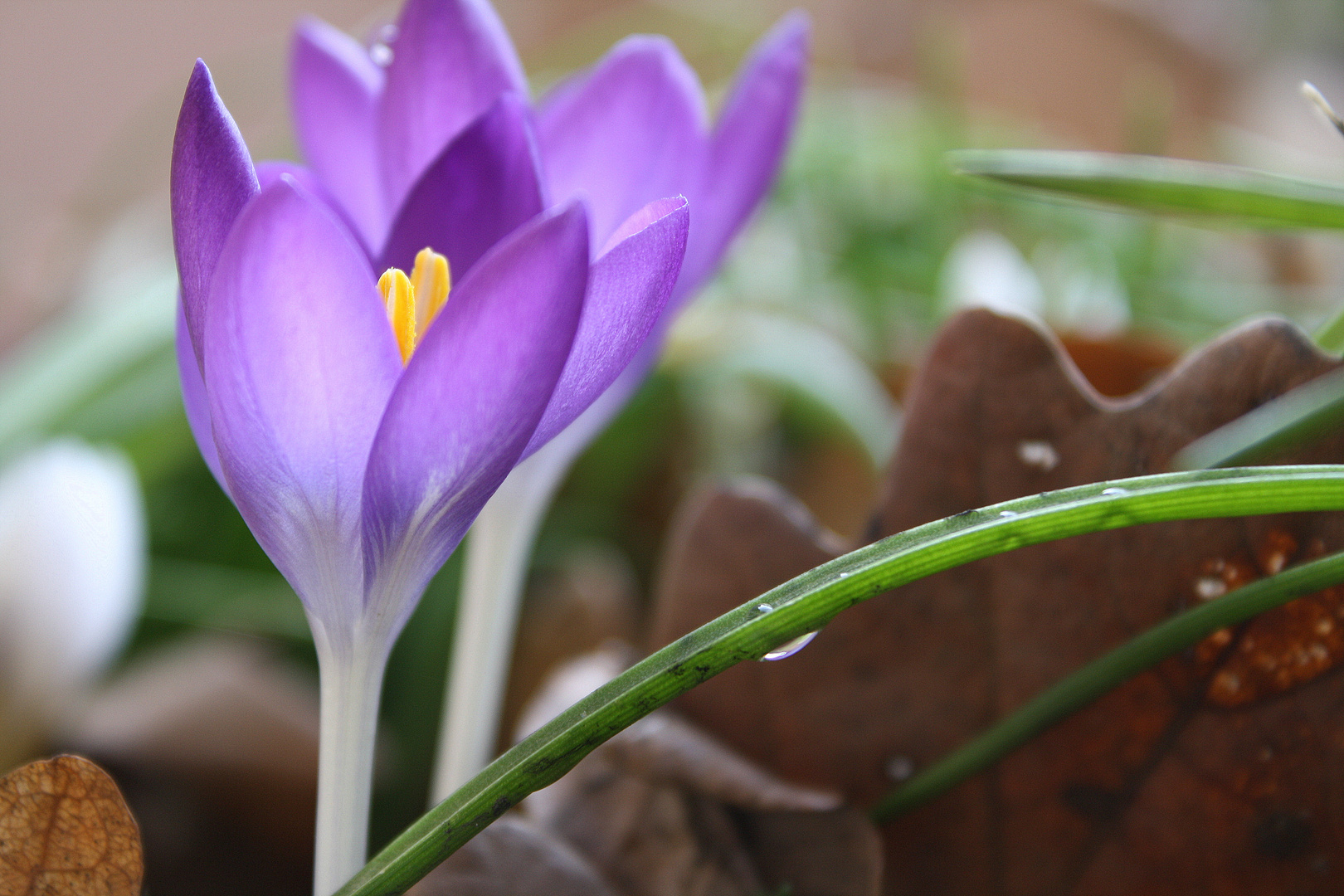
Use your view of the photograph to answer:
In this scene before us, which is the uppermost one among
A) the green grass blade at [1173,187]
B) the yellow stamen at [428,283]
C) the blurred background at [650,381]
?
the yellow stamen at [428,283]

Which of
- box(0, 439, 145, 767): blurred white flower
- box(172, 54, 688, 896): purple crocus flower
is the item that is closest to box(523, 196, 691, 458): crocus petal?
box(172, 54, 688, 896): purple crocus flower

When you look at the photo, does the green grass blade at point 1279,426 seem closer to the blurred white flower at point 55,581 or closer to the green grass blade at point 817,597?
the green grass blade at point 817,597

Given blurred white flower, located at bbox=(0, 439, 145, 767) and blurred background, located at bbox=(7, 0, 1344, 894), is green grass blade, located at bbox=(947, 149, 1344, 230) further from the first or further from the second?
blurred white flower, located at bbox=(0, 439, 145, 767)

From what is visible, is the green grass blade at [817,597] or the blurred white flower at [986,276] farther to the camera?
the blurred white flower at [986,276]

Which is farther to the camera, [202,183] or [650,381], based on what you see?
[650,381]

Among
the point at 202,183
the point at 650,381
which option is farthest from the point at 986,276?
the point at 202,183

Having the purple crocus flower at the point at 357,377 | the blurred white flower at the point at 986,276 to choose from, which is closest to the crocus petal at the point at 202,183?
the purple crocus flower at the point at 357,377

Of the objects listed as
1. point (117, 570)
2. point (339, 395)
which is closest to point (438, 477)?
point (339, 395)

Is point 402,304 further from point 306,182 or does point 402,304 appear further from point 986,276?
point 986,276
